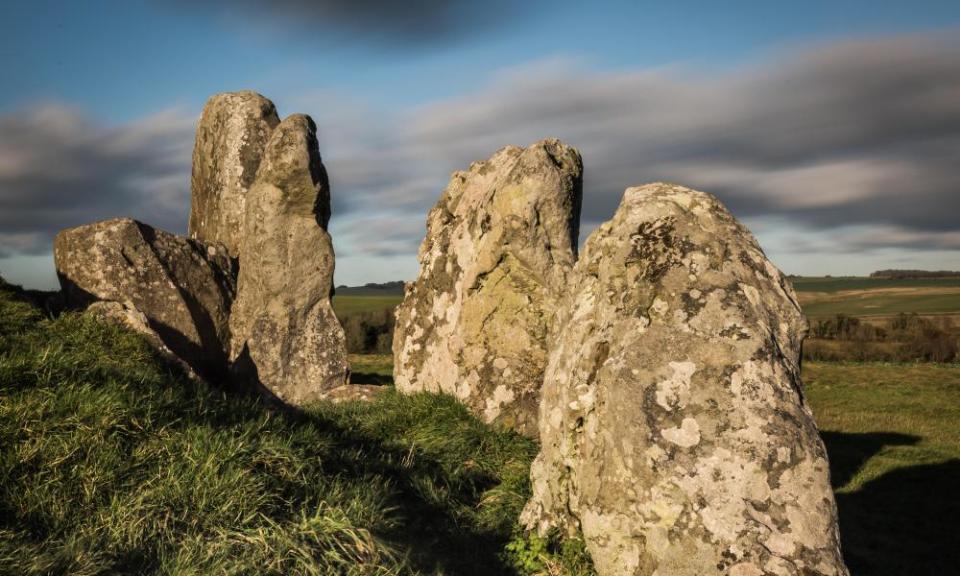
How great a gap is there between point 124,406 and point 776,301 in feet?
18.6

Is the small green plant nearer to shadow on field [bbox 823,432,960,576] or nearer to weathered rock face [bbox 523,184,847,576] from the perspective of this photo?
weathered rock face [bbox 523,184,847,576]

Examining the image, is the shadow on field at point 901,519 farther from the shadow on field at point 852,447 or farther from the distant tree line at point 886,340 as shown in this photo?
the distant tree line at point 886,340

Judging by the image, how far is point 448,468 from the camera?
26.3 ft

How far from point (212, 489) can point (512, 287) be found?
18.9ft

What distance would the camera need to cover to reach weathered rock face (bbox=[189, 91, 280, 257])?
16609 mm

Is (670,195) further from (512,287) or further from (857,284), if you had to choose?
(857,284)

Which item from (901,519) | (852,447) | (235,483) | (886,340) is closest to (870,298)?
(886,340)

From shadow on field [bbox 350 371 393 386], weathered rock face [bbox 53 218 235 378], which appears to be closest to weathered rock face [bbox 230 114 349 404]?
weathered rock face [bbox 53 218 235 378]

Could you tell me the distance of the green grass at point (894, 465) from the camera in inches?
381

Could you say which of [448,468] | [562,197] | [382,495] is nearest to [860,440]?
[562,197]

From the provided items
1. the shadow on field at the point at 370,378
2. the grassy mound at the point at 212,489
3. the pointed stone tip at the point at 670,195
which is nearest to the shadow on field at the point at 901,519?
the grassy mound at the point at 212,489

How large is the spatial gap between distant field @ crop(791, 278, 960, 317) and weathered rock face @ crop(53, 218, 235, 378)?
5105 centimetres

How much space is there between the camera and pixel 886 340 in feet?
111

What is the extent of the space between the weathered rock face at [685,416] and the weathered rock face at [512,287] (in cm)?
373
